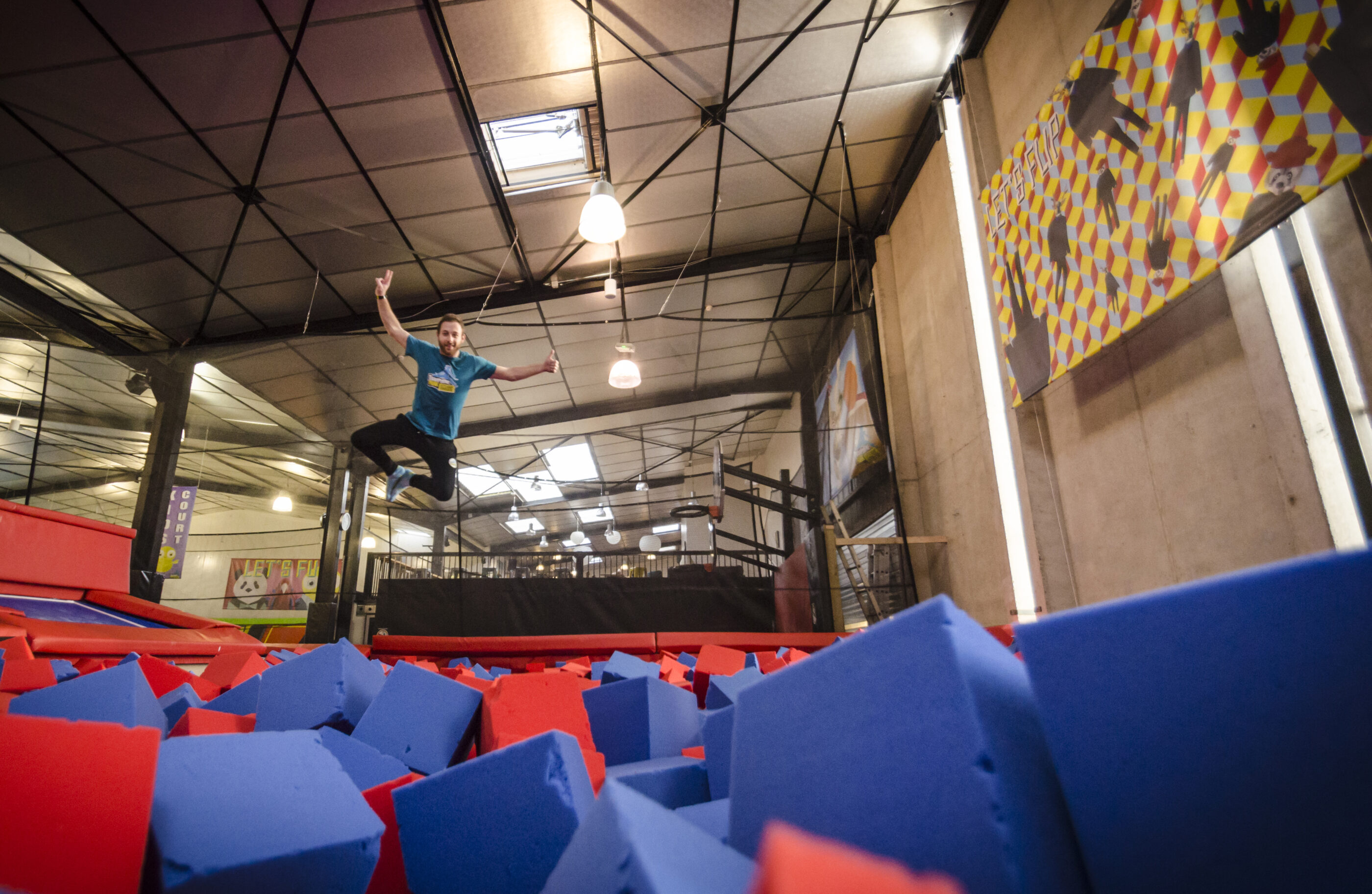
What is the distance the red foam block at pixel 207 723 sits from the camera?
4.25ft

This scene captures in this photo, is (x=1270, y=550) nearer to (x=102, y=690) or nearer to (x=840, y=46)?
(x=102, y=690)

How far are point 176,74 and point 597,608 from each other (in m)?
4.93

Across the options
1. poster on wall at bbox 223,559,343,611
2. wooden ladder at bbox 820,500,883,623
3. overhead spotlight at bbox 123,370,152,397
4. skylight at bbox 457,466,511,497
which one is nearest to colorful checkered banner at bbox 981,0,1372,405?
wooden ladder at bbox 820,500,883,623

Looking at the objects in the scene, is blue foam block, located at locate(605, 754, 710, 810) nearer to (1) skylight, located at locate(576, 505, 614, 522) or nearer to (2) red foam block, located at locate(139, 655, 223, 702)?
(2) red foam block, located at locate(139, 655, 223, 702)

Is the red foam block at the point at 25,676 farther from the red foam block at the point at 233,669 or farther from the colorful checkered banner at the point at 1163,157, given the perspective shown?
the colorful checkered banner at the point at 1163,157

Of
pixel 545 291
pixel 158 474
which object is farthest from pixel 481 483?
pixel 545 291

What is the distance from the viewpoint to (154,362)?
714 centimetres

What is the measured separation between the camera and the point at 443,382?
4500mm

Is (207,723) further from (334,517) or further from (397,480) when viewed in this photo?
(334,517)

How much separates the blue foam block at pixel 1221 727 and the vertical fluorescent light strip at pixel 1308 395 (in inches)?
101

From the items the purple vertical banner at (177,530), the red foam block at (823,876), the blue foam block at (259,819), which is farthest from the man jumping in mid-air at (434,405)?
the purple vertical banner at (177,530)

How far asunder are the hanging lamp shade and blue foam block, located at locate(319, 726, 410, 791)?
3.64m

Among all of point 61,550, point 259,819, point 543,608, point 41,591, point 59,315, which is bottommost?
point 259,819

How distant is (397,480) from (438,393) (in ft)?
2.38
